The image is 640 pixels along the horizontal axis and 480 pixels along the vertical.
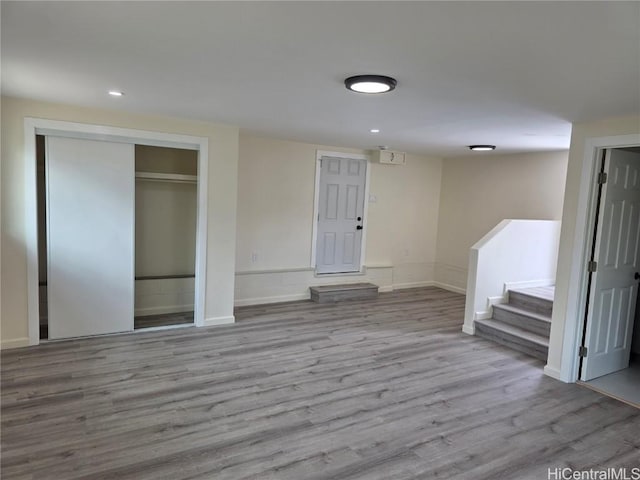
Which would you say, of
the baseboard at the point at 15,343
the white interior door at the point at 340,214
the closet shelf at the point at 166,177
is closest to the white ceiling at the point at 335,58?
the closet shelf at the point at 166,177

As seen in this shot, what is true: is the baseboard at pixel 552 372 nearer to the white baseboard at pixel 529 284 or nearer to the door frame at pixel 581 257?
the door frame at pixel 581 257

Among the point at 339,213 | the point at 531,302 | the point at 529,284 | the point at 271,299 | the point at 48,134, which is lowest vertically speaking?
the point at 271,299

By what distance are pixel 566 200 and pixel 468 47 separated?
7.66 feet

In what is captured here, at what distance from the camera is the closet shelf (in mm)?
4977

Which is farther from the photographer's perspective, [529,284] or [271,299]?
[271,299]

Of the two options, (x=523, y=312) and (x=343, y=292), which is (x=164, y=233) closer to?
(x=343, y=292)

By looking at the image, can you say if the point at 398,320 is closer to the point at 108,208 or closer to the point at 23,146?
the point at 108,208

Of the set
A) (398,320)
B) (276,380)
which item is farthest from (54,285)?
(398,320)

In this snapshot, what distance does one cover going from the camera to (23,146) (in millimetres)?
3732

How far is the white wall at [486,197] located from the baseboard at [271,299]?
2.82m

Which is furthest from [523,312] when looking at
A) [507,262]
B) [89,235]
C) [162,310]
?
[89,235]

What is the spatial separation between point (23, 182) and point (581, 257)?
5.04 m

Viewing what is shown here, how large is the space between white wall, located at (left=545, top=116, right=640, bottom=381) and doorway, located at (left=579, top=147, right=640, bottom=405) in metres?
0.15

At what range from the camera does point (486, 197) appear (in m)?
6.67
